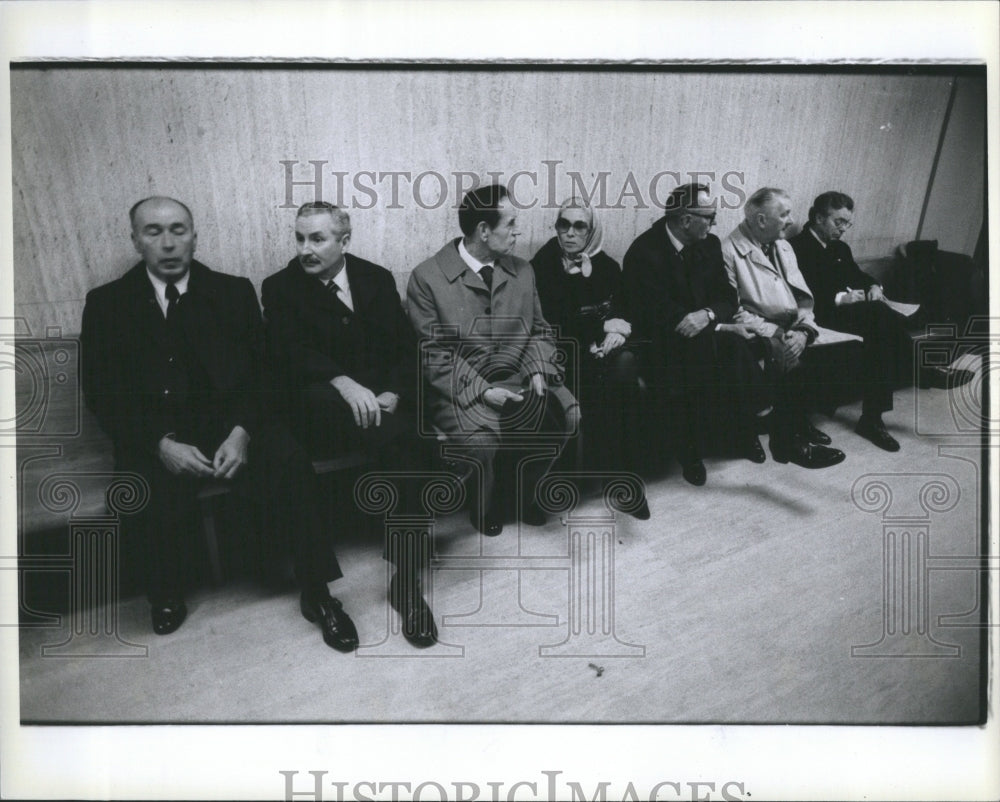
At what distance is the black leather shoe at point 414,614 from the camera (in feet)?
8.94

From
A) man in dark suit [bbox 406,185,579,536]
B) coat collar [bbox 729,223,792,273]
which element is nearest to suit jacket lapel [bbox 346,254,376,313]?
man in dark suit [bbox 406,185,579,536]

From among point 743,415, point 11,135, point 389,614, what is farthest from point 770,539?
point 11,135

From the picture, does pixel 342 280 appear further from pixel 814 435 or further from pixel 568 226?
pixel 814 435

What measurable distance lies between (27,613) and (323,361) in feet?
4.44

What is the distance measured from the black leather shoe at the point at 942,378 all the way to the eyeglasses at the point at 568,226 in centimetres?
131

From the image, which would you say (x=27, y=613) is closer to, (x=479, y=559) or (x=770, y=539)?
(x=479, y=559)

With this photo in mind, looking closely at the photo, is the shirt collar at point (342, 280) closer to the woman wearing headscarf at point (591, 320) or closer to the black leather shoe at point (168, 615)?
the woman wearing headscarf at point (591, 320)

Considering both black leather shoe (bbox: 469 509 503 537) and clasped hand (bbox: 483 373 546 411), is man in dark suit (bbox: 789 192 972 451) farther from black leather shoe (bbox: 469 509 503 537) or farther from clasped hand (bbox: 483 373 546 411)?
black leather shoe (bbox: 469 509 503 537)

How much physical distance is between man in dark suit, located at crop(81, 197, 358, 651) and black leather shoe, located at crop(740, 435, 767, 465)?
59.9 inches

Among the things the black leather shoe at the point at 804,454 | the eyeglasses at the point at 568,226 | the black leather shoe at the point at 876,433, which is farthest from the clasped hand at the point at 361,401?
the black leather shoe at the point at 876,433

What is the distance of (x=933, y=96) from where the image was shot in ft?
9.14

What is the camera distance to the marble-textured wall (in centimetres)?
264

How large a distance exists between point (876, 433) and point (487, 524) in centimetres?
143

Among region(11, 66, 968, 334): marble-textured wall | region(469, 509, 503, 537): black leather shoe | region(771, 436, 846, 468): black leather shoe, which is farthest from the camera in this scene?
region(771, 436, 846, 468): black leather shoe
